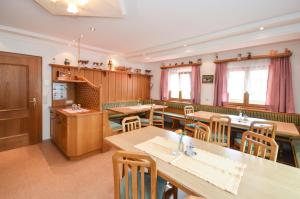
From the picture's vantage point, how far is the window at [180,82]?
17.9 feet

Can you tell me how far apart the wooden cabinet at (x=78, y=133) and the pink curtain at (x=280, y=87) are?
4.19 m

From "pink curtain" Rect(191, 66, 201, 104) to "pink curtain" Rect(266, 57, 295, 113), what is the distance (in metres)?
1.87

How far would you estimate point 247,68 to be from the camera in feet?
13.5

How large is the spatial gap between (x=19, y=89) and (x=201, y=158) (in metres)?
4.08

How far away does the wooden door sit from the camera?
322cm

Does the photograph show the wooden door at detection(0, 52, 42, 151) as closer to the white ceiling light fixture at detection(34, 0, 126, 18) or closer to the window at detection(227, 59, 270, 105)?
the white ceiling light fixture at detection(34, 0, 126, 18)

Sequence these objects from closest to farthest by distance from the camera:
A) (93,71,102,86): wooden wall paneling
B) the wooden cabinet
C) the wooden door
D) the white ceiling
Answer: the white ceiling → the wooden cabinet → the wooden door → (93,71,102,86): wooden wall paneling

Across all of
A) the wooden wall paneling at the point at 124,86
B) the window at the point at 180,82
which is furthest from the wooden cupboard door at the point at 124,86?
the window at the point at 180,82

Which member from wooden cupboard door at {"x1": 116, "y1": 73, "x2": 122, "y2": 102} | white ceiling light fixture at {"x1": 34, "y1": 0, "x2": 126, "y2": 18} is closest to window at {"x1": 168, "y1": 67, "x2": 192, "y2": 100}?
wooden cupboard door at {"x1": 116, "y1": 73, "x2": 122, "y2": 102}

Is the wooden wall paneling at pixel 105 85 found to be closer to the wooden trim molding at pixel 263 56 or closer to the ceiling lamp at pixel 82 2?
the ceiling lamp at pixel 82 2

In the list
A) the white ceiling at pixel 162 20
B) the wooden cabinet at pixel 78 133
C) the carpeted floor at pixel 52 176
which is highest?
the white ceiling at pixel 162 20

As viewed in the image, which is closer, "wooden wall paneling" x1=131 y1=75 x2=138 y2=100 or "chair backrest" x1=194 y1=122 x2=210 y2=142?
"chair backrest" x1=194 y1=122 x2=210 y2=142

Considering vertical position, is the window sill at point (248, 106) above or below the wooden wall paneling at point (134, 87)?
below

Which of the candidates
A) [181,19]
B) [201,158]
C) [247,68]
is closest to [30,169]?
[201,158]
